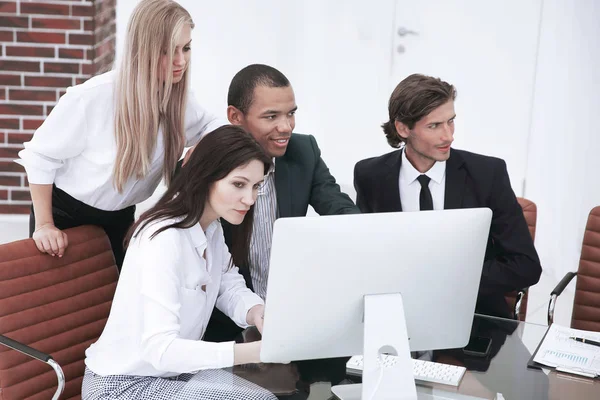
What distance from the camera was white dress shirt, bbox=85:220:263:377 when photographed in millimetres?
1659

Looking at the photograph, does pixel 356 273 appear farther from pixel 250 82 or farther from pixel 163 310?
pixel 250 82

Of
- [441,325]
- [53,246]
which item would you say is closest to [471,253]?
[441,325]

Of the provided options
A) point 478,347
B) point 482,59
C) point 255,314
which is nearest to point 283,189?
point 255,314

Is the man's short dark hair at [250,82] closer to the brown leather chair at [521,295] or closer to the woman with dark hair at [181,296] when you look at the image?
the woman with dark hair at [181,296]

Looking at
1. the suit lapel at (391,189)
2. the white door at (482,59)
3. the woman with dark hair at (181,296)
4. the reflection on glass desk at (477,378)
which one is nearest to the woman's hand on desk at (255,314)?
the woman with dark hair at (181,296)

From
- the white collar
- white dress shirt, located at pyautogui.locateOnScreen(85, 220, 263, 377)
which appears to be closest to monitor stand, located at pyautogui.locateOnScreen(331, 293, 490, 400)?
white dress shirt, located at pyautogui.locateOnScreen(85, 220, 263, 377)

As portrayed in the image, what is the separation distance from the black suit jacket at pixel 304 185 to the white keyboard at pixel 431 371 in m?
0.72

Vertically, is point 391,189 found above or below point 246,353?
above

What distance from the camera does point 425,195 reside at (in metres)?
2.50

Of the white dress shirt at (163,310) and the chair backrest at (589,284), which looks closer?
the white dress shirt at (163,310)

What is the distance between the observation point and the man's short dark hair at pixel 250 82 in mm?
2373

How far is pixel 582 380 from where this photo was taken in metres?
1.73

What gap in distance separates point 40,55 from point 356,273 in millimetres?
3508

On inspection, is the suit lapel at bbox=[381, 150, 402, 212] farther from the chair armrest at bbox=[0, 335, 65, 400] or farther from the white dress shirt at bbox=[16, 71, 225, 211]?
the chair armrest at bbox=[0, 335, 65, 400]
